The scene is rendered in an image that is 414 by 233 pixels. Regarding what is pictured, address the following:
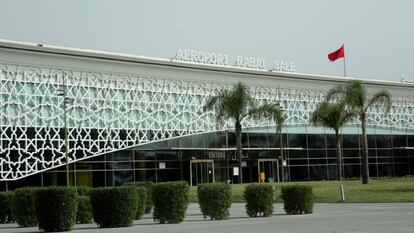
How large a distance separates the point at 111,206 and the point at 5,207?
24.1 ft

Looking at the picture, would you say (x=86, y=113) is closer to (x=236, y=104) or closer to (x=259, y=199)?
(x=236, y=104)

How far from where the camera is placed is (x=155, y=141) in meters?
66.3

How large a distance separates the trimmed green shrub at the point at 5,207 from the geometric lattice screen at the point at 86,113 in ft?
90.2

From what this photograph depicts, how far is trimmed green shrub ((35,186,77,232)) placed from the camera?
2200 cm

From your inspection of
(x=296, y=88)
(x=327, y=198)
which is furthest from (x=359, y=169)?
(x=327, y=198)

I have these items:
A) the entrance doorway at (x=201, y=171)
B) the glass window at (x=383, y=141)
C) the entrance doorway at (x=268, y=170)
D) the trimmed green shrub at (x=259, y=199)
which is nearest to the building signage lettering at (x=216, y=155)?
the entrance doorway at (x=201, y=171)

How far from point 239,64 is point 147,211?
4280cm

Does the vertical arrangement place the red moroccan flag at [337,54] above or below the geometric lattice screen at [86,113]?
above

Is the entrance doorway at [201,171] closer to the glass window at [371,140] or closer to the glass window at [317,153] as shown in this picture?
the glass window at [317,153]

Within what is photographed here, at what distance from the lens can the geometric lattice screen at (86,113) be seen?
55.9 meters

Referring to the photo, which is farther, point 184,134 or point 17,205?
point 184,134

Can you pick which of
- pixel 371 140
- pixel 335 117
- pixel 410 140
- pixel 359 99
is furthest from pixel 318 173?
pixel 359 99

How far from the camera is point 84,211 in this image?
2631 centimetres

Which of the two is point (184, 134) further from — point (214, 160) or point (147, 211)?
point (147, 211)
